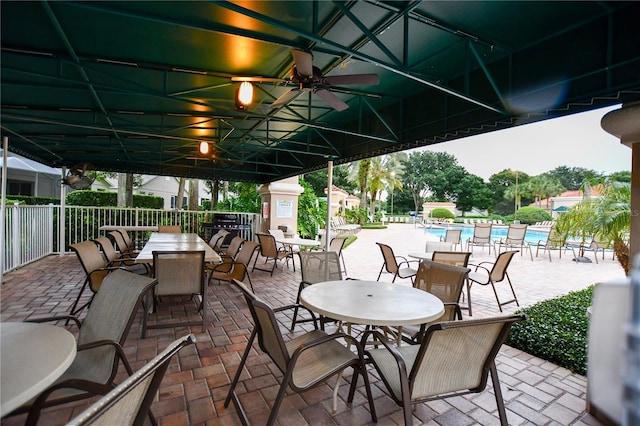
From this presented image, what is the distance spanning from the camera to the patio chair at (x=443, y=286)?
2.80m

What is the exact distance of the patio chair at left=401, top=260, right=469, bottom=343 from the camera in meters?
2.80

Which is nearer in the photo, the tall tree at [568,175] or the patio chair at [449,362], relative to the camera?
the patio chair at [449,362]

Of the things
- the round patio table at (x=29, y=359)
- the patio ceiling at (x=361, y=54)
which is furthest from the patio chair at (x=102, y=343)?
the patio ceiling at (x=361, y=54)

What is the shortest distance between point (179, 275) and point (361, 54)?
2.93 m

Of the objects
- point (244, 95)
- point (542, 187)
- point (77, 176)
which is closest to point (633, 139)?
point (244, 95)

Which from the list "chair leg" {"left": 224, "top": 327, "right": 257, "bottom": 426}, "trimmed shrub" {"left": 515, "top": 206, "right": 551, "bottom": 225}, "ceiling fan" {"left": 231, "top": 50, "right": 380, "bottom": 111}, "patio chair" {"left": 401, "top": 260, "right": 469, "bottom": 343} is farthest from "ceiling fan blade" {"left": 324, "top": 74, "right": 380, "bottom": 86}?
"trimmed shrub" {"left": 515, "top": 206, "right": 551, "bottom": 225}

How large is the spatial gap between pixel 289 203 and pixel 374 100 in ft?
16.3

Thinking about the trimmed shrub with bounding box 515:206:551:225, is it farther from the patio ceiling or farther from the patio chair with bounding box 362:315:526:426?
the patio chair with bounding box 362:315:526:426

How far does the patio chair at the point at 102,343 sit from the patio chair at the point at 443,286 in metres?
2.10

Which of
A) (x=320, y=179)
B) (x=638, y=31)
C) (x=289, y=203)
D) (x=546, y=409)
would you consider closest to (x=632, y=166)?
(x=638, y=31)

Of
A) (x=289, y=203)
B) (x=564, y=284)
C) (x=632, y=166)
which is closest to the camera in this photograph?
(x=632, y=166)

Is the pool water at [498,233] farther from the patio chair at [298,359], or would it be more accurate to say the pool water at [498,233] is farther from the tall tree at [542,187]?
the tall tree at [542,187]

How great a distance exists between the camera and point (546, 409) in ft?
7.58

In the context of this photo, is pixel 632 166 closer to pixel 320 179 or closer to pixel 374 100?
pixel 374 100
